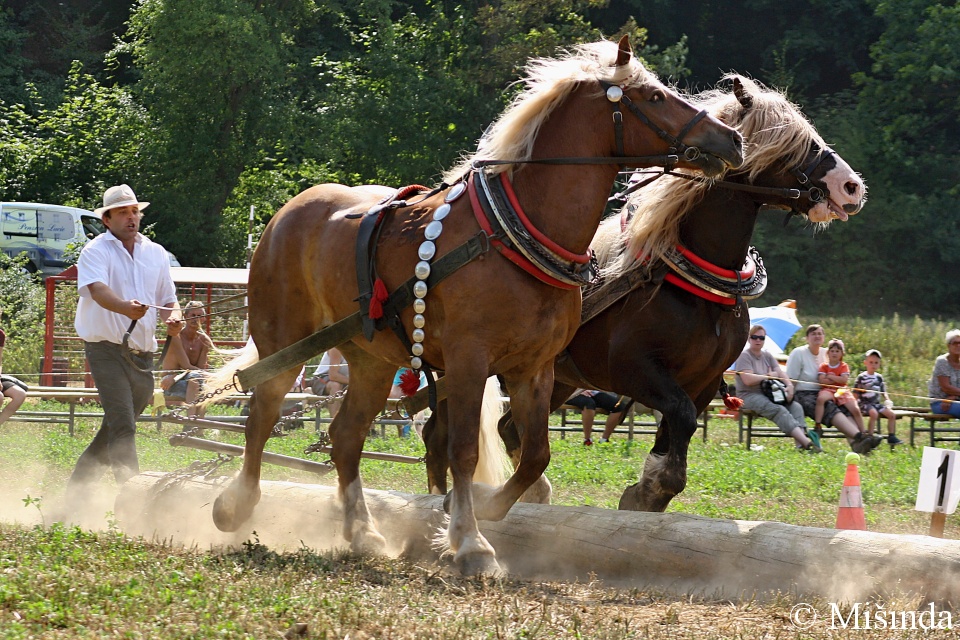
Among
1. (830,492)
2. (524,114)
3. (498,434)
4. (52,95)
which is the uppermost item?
(52,95)

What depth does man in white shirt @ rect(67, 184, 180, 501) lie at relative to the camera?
6.45 meters

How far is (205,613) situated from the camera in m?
3.88

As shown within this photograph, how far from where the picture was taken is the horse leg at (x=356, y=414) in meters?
5.89

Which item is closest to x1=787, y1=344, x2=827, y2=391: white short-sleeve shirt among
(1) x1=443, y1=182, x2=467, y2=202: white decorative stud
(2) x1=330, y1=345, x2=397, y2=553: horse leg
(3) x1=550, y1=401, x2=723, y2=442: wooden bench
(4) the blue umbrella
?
(3) x1=550, y1=401, x2=723, y2=442: wooden bench

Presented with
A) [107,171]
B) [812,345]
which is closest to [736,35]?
[107,171]

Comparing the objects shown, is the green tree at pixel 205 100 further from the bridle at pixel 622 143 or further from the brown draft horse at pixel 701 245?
the bridle at pixel 622 143

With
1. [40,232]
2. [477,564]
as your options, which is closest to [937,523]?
[477,564]

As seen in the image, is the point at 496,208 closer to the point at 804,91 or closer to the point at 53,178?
the point at 53,178

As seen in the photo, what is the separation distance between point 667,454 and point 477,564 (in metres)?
1.41

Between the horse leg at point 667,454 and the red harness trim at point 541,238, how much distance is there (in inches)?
45.9

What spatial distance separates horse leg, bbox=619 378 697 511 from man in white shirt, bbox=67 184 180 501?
2607 millimetres

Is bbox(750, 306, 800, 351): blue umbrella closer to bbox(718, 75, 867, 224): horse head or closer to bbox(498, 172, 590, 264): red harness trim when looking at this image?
bbox(718, 75, 867, 224): horse head

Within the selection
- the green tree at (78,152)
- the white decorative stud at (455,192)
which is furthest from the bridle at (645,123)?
the green tree at (78,152)

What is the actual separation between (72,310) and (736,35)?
23669 mm
